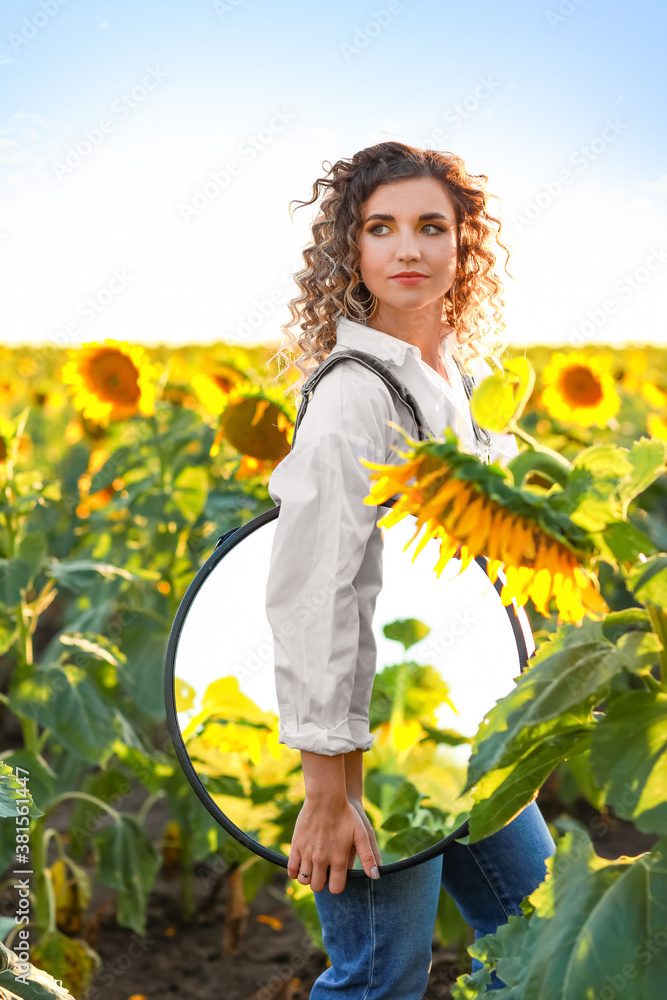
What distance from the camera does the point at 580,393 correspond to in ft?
13.0

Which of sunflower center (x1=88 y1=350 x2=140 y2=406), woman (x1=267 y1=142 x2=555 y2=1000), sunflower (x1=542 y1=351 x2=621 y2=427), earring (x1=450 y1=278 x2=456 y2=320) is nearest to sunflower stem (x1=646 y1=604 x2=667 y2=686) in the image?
woman (x1=267 y1=142 x2=555 y2=1000)

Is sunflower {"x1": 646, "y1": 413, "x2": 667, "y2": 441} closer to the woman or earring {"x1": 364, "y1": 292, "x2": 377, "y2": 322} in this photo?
the woman

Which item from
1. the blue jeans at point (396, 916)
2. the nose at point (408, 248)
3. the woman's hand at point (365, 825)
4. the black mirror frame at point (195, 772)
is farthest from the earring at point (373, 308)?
the blue jeans at point (396, 916)

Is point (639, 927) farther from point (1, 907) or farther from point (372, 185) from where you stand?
point (1, 907)

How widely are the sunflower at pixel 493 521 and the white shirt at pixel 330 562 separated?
0.44 m

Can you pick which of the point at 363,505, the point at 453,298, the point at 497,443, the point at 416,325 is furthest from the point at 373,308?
the point at 363,505

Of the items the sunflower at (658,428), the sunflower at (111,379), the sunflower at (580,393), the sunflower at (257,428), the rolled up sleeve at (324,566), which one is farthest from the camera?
the sunflower at (658,428)

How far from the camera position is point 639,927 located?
2.85ft

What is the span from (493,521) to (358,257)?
0.92 meters

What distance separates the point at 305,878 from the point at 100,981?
161 centimetres

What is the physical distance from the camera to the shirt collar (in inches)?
61.4

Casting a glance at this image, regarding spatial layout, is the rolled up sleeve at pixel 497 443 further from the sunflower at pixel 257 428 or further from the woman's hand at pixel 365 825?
the sunflower at pixel 257 428

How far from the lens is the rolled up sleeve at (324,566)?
4.32 feet

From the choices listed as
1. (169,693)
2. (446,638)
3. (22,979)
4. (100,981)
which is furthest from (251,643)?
(100,981)
